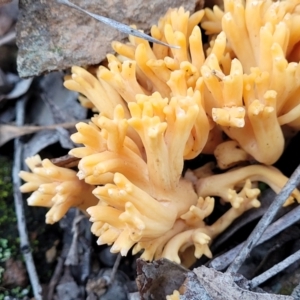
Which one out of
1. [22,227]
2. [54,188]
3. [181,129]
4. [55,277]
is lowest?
[55,277]

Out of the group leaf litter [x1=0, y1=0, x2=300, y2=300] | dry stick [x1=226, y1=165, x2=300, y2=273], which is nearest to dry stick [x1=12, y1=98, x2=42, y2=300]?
leaf litter [x1=0, y1=0, x2=300, y2=300]

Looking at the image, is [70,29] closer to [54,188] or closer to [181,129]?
[54,188]

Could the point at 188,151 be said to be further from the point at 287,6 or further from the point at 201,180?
the point at 287,6

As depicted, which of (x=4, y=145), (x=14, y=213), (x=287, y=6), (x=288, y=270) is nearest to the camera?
(x=287, y=6)

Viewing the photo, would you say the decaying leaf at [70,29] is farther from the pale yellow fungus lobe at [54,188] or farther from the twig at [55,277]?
the twig at [55,277]

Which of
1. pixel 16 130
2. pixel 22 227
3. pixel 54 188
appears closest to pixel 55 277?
pixel 22 227

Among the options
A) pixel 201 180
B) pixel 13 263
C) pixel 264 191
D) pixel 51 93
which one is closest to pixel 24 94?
pixel 51 93

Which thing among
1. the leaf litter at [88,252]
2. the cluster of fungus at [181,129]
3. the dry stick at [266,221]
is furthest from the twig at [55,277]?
the dry stick at [266,221]
